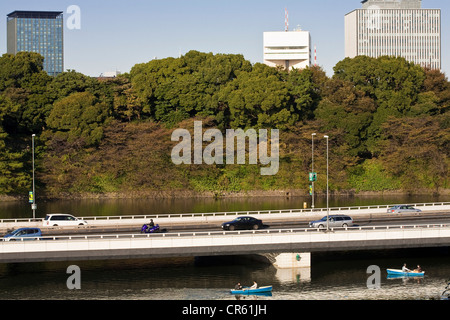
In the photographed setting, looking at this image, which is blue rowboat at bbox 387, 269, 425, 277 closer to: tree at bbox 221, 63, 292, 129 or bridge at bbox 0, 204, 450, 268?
bridge at bbox 0, 204, 450, 268

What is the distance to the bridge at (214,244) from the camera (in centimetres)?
4169

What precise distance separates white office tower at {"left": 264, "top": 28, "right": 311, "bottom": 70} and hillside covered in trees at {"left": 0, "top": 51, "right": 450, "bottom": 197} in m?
73.2

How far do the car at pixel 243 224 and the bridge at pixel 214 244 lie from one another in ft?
17.8

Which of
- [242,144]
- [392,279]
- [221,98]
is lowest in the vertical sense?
[392,279]

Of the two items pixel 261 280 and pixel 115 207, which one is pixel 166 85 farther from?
pixel 261 280

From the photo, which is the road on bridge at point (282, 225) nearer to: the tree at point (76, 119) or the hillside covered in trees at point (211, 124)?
the hillside covered in trees at point (211, 124)

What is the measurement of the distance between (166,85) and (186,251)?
56936 mm

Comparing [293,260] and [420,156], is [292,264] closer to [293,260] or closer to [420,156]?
[293,260]

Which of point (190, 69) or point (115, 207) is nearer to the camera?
point (115, 207)

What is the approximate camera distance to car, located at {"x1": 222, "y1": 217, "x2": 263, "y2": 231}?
52.3 meters

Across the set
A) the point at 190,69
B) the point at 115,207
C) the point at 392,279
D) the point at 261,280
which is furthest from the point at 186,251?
the point at 190,69

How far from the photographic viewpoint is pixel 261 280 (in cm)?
4450

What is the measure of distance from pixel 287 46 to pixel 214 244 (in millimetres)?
136225

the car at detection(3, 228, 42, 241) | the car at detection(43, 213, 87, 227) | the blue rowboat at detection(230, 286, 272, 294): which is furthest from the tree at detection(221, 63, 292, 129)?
the blue rowboat at detection(230, 286, 272, 294)
